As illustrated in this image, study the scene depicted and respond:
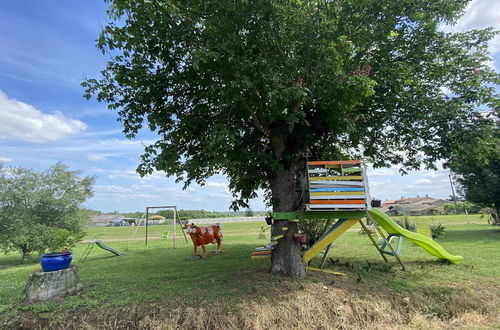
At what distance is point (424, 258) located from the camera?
9.96 m

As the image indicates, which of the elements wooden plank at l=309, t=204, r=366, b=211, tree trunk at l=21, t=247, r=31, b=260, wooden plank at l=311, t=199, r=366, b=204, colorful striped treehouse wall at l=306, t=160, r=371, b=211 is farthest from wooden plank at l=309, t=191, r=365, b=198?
tree trunk at l=21, t=247, r=31, b=260

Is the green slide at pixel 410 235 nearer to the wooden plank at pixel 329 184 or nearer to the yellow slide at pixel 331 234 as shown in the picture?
the yellow slide at pixel 331 234

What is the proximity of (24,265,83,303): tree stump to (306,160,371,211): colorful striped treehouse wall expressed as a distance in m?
5.77

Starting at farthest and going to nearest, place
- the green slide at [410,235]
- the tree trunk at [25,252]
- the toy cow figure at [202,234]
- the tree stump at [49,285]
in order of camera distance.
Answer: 1. the tree trunk at [25,252]
2. the toy cow figure at [202,234]
3. the green slide at [410,235]
4. the tree stump at [49,285]

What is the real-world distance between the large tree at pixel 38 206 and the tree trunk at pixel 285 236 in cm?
1097

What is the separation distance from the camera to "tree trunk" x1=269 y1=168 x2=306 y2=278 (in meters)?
7.17

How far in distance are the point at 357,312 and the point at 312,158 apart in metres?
4.24

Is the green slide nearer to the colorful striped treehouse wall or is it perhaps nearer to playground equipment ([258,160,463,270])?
playground equipment ([258,160,463,270])

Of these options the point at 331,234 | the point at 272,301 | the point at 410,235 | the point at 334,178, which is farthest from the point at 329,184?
the point at 410,235

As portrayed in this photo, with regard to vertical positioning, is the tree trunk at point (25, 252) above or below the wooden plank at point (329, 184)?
below

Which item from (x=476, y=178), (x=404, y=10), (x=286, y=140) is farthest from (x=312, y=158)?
(x=476, y=178)

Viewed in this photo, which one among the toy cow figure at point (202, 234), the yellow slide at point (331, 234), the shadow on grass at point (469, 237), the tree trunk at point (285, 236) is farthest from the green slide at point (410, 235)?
the toy cow figure at point (202, 234)

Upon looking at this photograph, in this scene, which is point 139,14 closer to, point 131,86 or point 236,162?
point 131,86

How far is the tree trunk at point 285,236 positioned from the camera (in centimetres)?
717
